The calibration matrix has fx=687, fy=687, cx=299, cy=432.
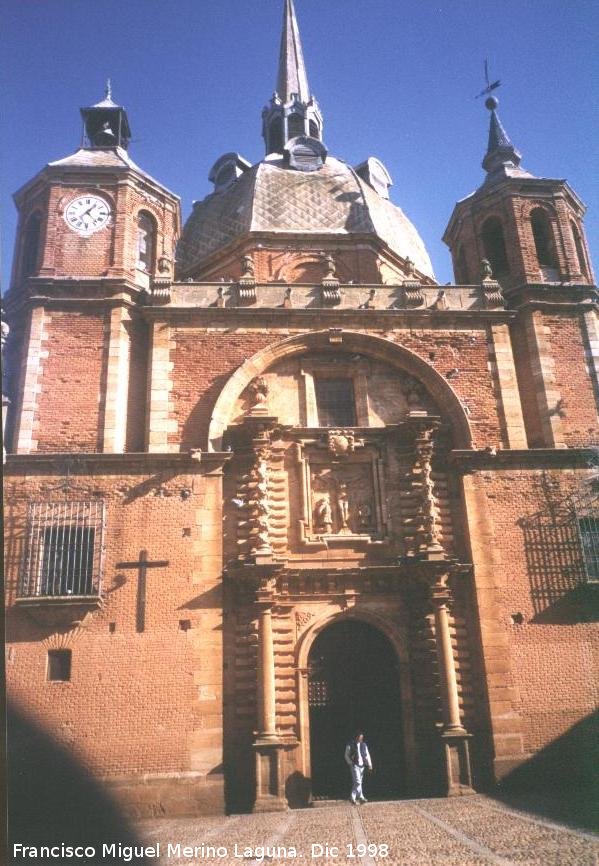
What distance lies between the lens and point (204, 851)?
30.9ft

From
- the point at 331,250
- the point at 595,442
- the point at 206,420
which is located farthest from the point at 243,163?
the point at 595,442

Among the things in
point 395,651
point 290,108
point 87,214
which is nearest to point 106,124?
point 87,214

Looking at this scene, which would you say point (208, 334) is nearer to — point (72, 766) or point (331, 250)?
point (331, 250)

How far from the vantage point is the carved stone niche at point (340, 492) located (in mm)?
15977

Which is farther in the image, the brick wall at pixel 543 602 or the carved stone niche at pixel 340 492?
the carved stone niche at pixel 340 492

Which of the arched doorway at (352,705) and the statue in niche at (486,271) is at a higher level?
the statue in niche at (486,271)

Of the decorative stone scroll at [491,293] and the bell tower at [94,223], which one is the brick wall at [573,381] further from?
the bell tower at [94,223]

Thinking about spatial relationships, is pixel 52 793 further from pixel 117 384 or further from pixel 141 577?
pixel 117 384

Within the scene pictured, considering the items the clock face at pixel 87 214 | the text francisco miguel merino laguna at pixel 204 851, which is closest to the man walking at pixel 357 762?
the text francisco miguel merino laguna at pixel 204 851

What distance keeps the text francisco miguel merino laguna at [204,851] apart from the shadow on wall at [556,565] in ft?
24.9

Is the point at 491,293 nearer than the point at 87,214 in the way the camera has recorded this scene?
Yes

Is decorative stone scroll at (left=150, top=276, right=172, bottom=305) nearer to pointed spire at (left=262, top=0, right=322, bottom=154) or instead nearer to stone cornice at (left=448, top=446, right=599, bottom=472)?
stone cornice at (left=448, top=446, right=599, bottom=472)

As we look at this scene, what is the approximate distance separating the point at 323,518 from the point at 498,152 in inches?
596

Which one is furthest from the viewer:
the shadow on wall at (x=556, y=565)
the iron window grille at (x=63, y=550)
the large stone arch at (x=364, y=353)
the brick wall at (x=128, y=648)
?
the large stone arch at (x=364, y=353)
